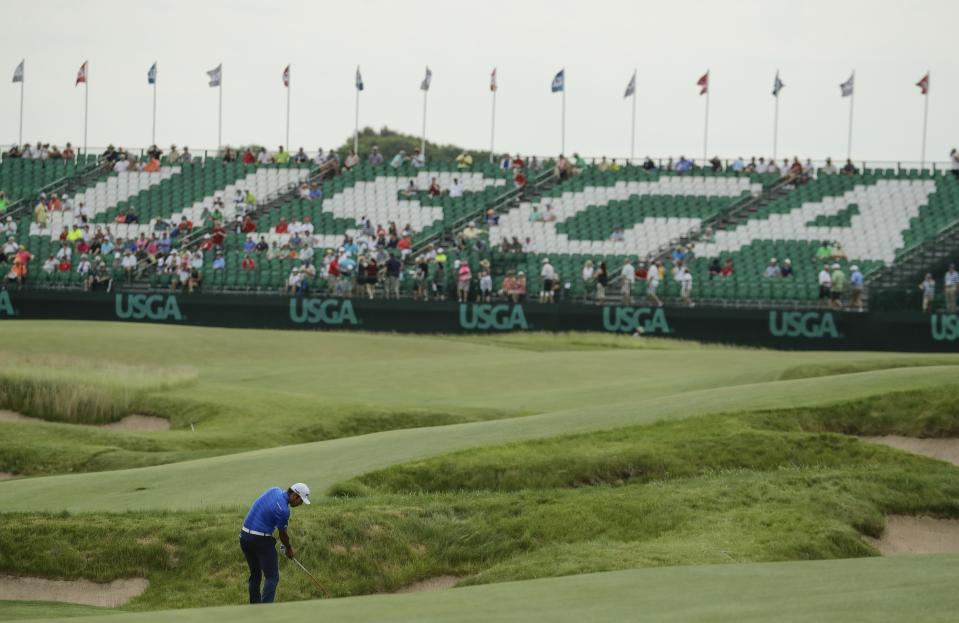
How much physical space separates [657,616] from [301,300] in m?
40.1

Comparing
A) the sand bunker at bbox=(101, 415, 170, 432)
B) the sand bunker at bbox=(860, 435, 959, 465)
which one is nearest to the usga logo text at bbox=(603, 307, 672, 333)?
the sand bunker at bbox=(101, 415, 170, 432)

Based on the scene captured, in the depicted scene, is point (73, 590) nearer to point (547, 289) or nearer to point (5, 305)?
point (547, 289)

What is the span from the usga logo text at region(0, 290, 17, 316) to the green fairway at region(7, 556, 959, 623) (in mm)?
40655

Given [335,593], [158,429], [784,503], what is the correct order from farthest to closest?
[158,429]
[784,503]
[335,593]

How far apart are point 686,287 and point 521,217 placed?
32.8 feet

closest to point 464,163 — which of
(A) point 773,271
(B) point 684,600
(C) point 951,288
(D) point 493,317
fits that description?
(D) point 493,317

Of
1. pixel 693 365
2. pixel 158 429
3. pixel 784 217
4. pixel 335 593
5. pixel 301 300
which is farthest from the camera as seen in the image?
pixel 784 217

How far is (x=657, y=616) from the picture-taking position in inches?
532

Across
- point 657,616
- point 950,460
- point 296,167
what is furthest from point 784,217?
point 657,616

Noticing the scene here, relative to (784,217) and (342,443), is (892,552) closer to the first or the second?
(342,443)

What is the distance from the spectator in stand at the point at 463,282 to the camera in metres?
51.8

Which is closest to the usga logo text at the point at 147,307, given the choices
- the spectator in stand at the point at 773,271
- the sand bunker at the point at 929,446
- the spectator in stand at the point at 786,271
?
the spectator in stand at the point at 773,271

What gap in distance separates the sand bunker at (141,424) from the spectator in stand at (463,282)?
18170mm

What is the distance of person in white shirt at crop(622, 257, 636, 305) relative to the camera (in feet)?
167
